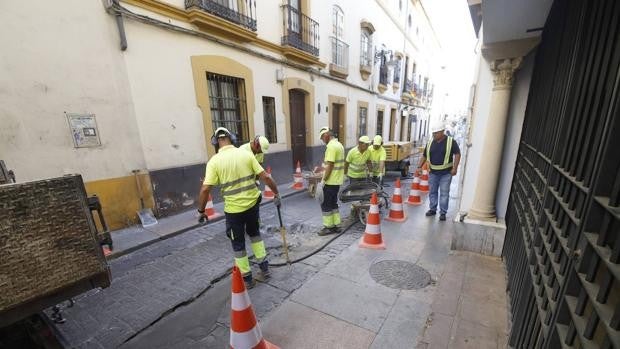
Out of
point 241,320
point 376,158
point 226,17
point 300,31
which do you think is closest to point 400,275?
point 241,320

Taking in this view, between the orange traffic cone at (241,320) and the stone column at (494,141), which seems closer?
the orange traffic cone at (241,320)

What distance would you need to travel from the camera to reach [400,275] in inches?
137

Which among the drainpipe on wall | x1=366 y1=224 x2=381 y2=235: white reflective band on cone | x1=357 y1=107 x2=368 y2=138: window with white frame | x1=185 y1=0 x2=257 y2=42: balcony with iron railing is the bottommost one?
x1=366 y1=224 x2=381 y2=235: white reflective band on cone

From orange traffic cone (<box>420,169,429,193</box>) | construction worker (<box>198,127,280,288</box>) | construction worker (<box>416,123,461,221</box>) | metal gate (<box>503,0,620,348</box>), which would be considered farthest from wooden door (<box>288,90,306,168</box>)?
metal gate (<box>503,0,620,348</box>)

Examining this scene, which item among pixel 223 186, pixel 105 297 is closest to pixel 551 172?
pixel 223 186

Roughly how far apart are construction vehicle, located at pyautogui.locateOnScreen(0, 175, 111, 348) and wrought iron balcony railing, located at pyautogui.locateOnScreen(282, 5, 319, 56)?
25.5ft

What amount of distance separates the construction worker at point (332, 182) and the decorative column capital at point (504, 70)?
228 cm

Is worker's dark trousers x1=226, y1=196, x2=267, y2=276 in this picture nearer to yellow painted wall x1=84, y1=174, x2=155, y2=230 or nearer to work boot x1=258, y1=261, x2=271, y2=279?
work boot x1=258, y1=261, x2=271, y2=279

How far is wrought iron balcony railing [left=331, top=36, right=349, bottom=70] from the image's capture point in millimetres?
10984

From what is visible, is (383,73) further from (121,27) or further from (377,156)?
(121,27)

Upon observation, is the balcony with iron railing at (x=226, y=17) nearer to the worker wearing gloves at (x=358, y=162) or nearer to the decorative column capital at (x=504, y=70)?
the worker wearing gloves at (x=358, y=162)

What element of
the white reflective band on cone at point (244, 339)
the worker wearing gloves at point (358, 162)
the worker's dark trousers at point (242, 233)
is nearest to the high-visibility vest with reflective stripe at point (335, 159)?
the worker wearing gloves at point (358, 162)

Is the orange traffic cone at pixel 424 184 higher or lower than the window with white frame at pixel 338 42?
lower

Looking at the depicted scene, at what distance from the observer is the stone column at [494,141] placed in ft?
11.0
